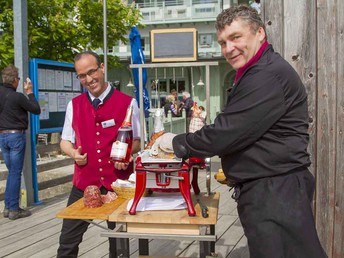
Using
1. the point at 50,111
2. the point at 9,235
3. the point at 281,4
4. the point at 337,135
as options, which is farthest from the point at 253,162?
the point at 50,111

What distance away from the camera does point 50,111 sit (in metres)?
6.25

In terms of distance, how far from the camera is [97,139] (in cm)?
280

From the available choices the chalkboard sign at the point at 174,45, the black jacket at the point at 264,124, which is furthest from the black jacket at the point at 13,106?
the black jacket at the point at 264,124

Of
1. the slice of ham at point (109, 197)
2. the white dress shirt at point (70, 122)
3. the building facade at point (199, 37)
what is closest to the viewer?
the slice of ham at point (109, 197)

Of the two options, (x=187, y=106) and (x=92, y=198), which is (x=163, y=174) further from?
(x=187, y=106)

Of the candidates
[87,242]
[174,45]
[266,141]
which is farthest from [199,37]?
[266,141]

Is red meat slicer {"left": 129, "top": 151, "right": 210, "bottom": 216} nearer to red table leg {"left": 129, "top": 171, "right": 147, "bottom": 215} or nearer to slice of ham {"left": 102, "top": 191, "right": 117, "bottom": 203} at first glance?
red table leg {"left": 129, "top": 171, "right": 147, "bottom": 215}

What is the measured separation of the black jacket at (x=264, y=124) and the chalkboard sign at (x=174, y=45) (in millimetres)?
1108

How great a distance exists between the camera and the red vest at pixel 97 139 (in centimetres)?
280

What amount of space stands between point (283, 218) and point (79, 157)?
1.44 metres

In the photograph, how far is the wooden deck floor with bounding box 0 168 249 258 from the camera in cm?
400

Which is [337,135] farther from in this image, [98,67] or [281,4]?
[98,67]

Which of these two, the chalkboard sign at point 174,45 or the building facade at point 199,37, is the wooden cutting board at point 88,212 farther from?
the building facade at point 199,37

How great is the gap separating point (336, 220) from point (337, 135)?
1.94 feet
